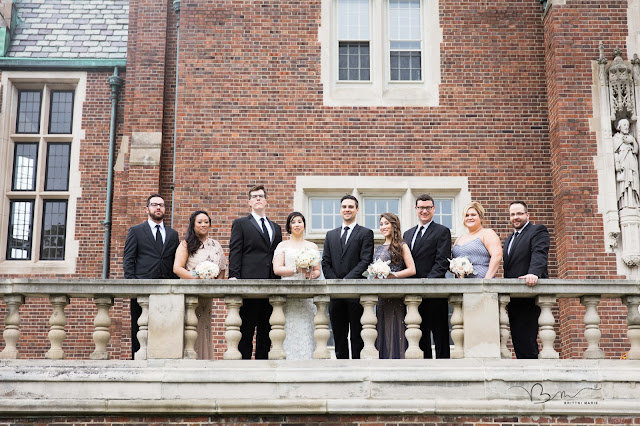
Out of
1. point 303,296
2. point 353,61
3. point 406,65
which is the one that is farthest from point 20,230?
point 303,296

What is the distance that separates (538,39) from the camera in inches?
587

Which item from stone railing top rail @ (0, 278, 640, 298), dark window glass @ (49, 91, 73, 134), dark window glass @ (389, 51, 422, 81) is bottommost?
stone railing top rail @ (0, 278, 640, 298)

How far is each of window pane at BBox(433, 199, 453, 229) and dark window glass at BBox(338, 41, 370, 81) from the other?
2294 mm

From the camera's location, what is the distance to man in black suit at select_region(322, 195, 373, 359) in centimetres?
942

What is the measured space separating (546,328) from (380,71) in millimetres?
6736

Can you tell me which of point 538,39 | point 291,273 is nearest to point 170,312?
point 291,273

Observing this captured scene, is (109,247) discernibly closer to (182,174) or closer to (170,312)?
(182,174)

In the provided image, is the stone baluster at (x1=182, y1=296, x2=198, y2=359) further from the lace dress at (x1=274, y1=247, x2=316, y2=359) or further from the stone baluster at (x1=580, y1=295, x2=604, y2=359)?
the stone baluster at (x1=580, y1=295, x2=604, y2=359)

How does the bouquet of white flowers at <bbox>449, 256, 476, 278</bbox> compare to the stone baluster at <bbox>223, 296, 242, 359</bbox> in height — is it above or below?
above

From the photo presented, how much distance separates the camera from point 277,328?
900cm

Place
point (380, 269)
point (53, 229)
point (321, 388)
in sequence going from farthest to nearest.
Answer: 1. point (53, 229)
2. point (380, 269)
3. point (321, 388)

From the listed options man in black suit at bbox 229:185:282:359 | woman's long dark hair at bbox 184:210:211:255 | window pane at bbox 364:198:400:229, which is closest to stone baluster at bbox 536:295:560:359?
man in black suit at bbox 229:185:282:359

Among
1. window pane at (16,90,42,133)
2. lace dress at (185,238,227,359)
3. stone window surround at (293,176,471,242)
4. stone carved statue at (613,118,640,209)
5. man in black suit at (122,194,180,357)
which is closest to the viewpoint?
lace dress at (185,238,227,359)

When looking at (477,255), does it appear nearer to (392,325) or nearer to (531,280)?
(531,280)
